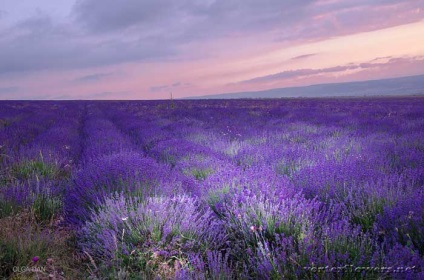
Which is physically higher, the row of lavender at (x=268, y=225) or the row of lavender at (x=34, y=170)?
the row of lavender at (x=34, y=170)

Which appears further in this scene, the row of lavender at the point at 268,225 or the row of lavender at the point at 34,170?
the row of lavender at the point at 34,170

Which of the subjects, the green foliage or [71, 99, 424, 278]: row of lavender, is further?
the green foliage

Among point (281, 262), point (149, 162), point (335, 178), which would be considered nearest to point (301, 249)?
point (281, 262)

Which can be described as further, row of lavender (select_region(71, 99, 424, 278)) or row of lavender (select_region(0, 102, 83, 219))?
row of lavender (select_region(0, 102, 83, 219))

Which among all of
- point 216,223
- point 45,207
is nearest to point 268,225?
point 216,223

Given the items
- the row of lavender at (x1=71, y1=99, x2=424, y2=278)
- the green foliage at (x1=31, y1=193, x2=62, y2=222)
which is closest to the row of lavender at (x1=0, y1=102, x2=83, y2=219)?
the green foliage at (x1=31, y1=193, x2=62, y2=222)

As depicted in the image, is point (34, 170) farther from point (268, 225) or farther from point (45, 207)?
point (268, 225)

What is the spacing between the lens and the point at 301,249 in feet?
6.60

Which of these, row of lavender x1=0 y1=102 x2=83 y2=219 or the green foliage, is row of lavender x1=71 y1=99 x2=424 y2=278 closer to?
the green foliage

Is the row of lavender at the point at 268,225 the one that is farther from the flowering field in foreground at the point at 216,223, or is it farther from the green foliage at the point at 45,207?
the green foliage at the point at 45,207

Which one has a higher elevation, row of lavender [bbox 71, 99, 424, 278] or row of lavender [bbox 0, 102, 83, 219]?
row of lavender [bbox 0, 102, 83, 219]

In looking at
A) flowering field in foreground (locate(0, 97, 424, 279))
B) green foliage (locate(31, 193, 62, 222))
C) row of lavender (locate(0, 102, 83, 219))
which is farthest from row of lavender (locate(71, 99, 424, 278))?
row of lavender (locate(0, 102, 83, 219))

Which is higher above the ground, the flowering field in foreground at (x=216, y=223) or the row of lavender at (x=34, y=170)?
the row of lavender at (x=34, y=170)

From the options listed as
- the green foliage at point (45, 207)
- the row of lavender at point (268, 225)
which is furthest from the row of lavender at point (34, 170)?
the row of lavender at point (268, 225)
